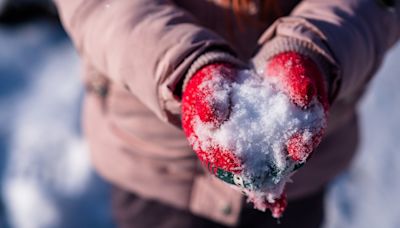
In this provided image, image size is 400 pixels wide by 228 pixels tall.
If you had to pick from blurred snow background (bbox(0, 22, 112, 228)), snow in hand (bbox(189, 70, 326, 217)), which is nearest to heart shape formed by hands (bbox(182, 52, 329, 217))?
snow in hand (bbox(189, 70, 326, 217))

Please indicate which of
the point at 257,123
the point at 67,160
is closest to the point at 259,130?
the point at 257,123

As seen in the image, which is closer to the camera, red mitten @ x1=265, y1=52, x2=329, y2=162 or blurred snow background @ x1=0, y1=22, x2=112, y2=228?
red mitten @ x1=265, y1=52, x2=329, y2=162

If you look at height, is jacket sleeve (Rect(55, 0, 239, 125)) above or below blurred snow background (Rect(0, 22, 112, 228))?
above

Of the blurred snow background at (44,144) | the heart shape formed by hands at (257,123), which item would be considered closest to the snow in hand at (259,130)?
the heart shape formed by hands at (257,123)

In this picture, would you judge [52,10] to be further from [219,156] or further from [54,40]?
[219,156]

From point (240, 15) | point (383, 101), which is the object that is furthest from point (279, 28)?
point (383, 101)

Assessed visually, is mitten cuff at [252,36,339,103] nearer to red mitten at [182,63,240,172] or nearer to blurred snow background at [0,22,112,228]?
red mitten at [182,63,240,172]

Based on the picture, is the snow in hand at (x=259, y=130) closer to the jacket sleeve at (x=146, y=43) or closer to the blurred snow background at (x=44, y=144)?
the jacket sleeve at (x=146, y=43)
